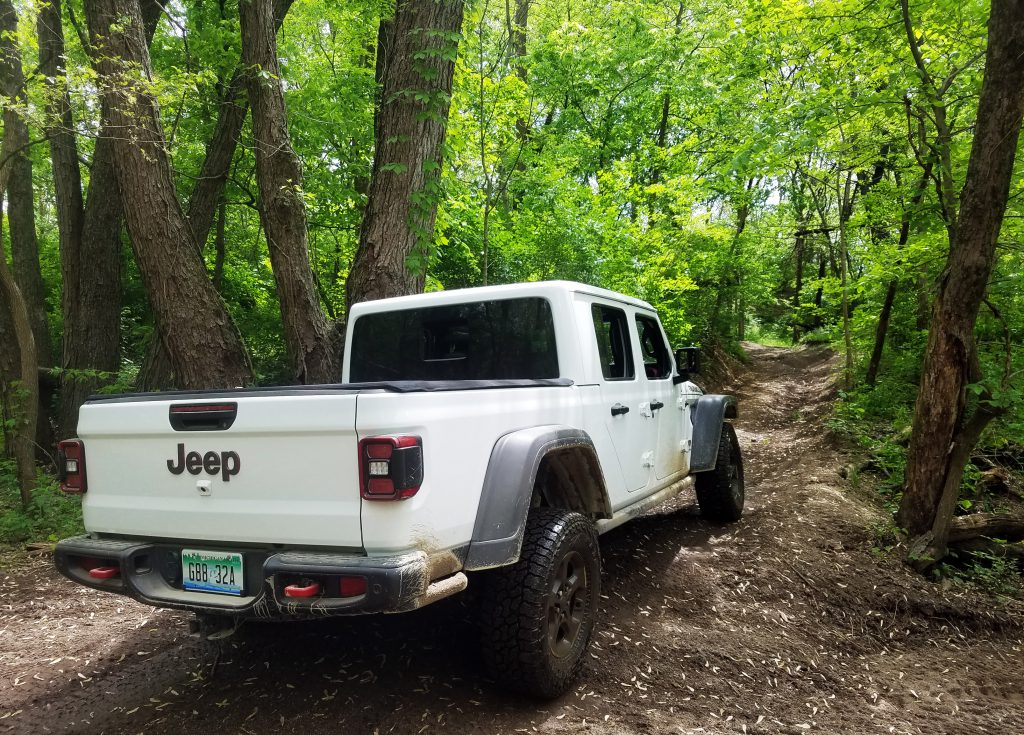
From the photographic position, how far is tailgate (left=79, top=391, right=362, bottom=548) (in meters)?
2.35

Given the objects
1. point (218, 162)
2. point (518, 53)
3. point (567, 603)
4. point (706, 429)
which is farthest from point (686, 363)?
point (518, 53)

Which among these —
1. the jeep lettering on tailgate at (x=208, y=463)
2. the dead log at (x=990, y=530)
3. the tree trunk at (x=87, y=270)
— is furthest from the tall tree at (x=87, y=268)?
the dead log at (x=990, y=530)

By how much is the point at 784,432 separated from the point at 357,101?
334 inches

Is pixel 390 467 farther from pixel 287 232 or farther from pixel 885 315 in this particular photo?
pixel 885 315

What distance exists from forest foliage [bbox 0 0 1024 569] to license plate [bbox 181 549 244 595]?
3.55m

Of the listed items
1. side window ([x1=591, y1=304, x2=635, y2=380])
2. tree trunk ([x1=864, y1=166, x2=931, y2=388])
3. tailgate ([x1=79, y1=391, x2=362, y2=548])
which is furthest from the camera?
tree trunk ([x1=864, y1=166, x2=931, y2=388])

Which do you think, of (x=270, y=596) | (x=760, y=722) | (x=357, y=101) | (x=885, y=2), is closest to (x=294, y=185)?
(x=357, y=101)

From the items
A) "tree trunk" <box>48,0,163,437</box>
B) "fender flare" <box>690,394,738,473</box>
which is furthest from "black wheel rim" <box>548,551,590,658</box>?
"tree trunk" <box>48,0,163,437</box>

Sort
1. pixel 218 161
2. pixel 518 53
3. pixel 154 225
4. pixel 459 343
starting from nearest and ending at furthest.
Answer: pixel 459 343 < pixel 154 225 < pixel 218 161 < pixel 518 53

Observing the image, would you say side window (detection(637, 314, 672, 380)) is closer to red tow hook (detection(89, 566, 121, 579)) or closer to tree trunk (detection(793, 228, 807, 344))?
red tow hook (detection(89, 566, 121, 579))

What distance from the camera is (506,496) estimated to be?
2.67m

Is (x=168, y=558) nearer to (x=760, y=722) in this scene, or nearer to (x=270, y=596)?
(x=270, y=596)

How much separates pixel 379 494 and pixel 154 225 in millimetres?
4416

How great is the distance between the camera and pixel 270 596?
2.39 metres
